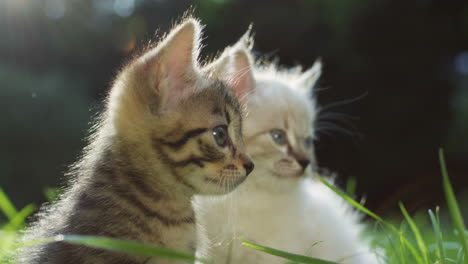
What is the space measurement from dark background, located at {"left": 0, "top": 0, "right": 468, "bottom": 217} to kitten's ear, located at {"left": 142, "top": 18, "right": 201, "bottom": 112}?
2.44 meters

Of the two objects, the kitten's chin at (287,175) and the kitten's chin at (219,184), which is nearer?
the kitten's chin at (219,184)

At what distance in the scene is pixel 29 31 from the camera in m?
3.74

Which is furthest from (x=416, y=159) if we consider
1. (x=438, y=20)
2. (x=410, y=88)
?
(x=438, y=20)

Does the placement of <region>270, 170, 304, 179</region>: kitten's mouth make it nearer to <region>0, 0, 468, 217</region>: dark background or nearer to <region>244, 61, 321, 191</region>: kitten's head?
<region>244, 61, 321, 191</region>: kitten's head

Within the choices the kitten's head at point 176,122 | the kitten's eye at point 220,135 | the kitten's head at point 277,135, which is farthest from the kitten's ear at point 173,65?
the kitten's head at point 277,135

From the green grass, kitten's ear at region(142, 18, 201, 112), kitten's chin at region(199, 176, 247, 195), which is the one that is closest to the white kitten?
the green grass

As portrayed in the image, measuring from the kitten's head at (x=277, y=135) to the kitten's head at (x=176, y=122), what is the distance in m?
0.46

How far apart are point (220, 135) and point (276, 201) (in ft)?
1.96

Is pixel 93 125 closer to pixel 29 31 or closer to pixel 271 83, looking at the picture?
pixel 271 83

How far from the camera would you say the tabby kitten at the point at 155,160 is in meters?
1.11

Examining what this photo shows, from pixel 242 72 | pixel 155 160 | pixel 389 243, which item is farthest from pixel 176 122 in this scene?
pixel 389 243

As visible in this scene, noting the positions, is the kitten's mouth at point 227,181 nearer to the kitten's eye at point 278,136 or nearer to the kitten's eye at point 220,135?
the kitten's eye at point 220,135

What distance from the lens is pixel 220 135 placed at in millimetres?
1237

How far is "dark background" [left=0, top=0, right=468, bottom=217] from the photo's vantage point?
12.3 ft
